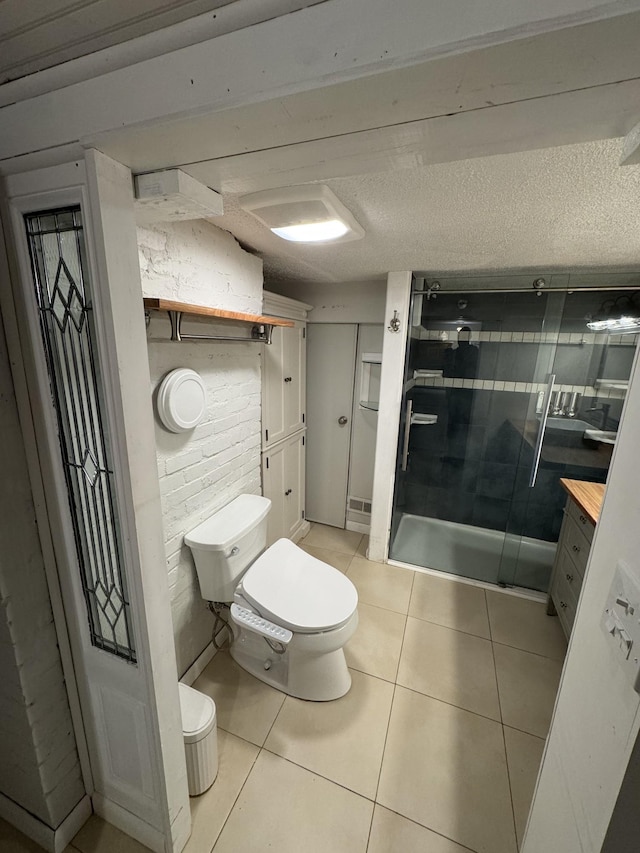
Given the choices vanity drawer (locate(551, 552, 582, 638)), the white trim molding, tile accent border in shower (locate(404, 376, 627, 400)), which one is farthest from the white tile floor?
tile accent border in shower (locate(404, 376, 627, 400))

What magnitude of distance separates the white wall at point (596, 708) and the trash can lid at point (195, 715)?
98cm

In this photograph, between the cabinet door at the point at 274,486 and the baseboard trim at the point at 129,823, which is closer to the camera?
the baseboard trim at the point at 129,823

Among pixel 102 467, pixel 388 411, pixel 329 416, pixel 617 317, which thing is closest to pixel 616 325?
pixel 617 317

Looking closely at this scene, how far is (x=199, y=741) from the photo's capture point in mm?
1117

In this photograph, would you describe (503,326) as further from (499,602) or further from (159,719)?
(159,719)

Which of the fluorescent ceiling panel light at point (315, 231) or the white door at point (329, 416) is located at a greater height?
the fluorescent ceiling panel light at point (315, 231)

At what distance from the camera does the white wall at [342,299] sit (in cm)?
236

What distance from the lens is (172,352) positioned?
1.27 metres

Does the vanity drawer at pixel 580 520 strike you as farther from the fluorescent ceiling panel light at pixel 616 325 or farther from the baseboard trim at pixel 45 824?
the baseboard trim at pixel 45 824

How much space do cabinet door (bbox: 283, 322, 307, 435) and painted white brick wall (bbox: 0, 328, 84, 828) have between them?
1.53 meters

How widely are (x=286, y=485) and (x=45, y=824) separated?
1.72 meters

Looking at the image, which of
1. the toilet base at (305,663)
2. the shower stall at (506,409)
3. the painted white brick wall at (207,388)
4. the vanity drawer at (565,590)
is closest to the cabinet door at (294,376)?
the painted white brick wall at (207,388)

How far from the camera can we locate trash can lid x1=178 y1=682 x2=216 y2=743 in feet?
3.62

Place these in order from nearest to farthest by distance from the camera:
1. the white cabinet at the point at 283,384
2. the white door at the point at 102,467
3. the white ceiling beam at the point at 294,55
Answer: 1. the white ceiling beam at the point at 294,55
2. the white door at the point at 102,467
3. the white cabinet at the point at 283,384
